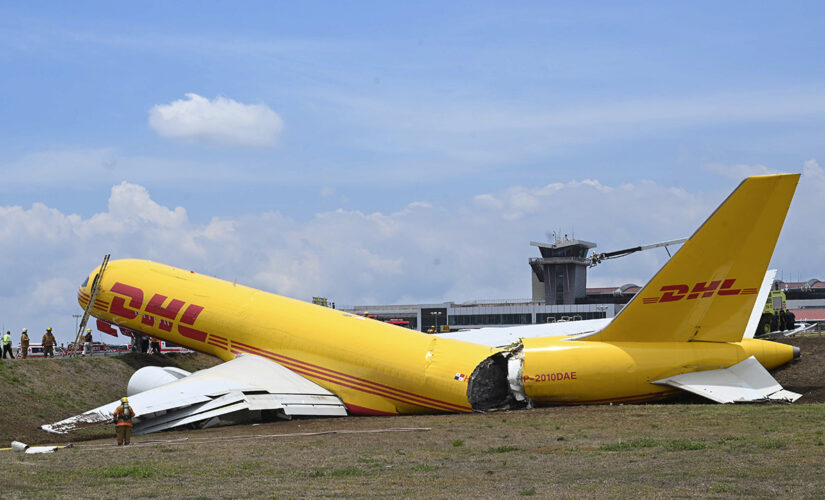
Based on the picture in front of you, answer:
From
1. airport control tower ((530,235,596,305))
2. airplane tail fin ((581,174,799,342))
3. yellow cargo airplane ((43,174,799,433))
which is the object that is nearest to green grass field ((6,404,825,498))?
yellow cargo airplane ((43,174,799,433))

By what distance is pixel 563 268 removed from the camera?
129 meters

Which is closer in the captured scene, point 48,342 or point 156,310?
point 156,310

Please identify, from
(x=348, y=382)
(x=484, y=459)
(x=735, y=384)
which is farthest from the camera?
(x=348, y=382)

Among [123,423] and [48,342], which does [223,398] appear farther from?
[48,342]

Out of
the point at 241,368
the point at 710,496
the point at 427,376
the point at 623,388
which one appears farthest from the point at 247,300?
the point at 710,496

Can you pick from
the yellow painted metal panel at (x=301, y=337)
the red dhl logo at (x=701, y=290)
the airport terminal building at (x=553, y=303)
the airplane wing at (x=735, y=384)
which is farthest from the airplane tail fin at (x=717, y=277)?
the airport terminal building at (x=553, y=303)

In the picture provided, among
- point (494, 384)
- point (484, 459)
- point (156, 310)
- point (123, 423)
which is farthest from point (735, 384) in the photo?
point (156, 310)

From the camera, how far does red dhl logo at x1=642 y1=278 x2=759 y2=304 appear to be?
2406cm

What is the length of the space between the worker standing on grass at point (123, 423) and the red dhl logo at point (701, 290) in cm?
1479

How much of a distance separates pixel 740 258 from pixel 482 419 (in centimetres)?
833

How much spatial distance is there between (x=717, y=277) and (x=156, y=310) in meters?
21.4

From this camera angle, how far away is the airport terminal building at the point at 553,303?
115438 millimetres

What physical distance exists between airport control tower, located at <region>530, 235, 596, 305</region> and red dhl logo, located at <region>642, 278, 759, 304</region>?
105194 mm

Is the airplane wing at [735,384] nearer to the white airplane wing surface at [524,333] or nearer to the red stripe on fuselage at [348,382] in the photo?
the red stripe on fuselage at [348,382]
